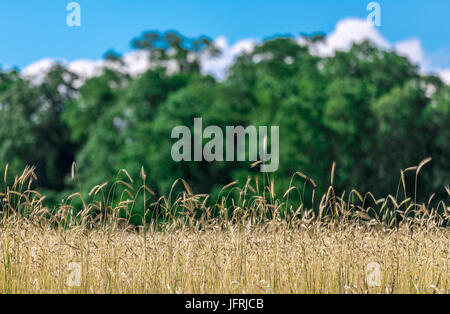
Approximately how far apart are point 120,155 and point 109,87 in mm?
8535

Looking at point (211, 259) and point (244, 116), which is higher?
point (244, 116)

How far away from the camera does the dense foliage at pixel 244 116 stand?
25.6 m

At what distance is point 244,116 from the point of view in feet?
92.3

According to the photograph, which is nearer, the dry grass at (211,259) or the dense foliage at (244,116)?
the dry grass at (211,259)

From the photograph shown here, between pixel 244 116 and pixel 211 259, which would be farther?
pixel 244 116

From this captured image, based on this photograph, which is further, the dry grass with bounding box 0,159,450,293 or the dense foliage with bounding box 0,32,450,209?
Result: the dense foliage with bounding box 0,32,450,209

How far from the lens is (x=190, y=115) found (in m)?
26.6

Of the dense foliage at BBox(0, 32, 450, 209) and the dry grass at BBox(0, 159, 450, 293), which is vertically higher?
the dense foliage at BBox(0, 32, 450, 209)

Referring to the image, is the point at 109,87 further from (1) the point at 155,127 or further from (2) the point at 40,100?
(1) the point at 155,127

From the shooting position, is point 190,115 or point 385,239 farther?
point 190,115

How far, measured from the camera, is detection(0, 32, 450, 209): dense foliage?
25.6 metres

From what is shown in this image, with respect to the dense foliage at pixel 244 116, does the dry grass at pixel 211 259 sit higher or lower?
lower
